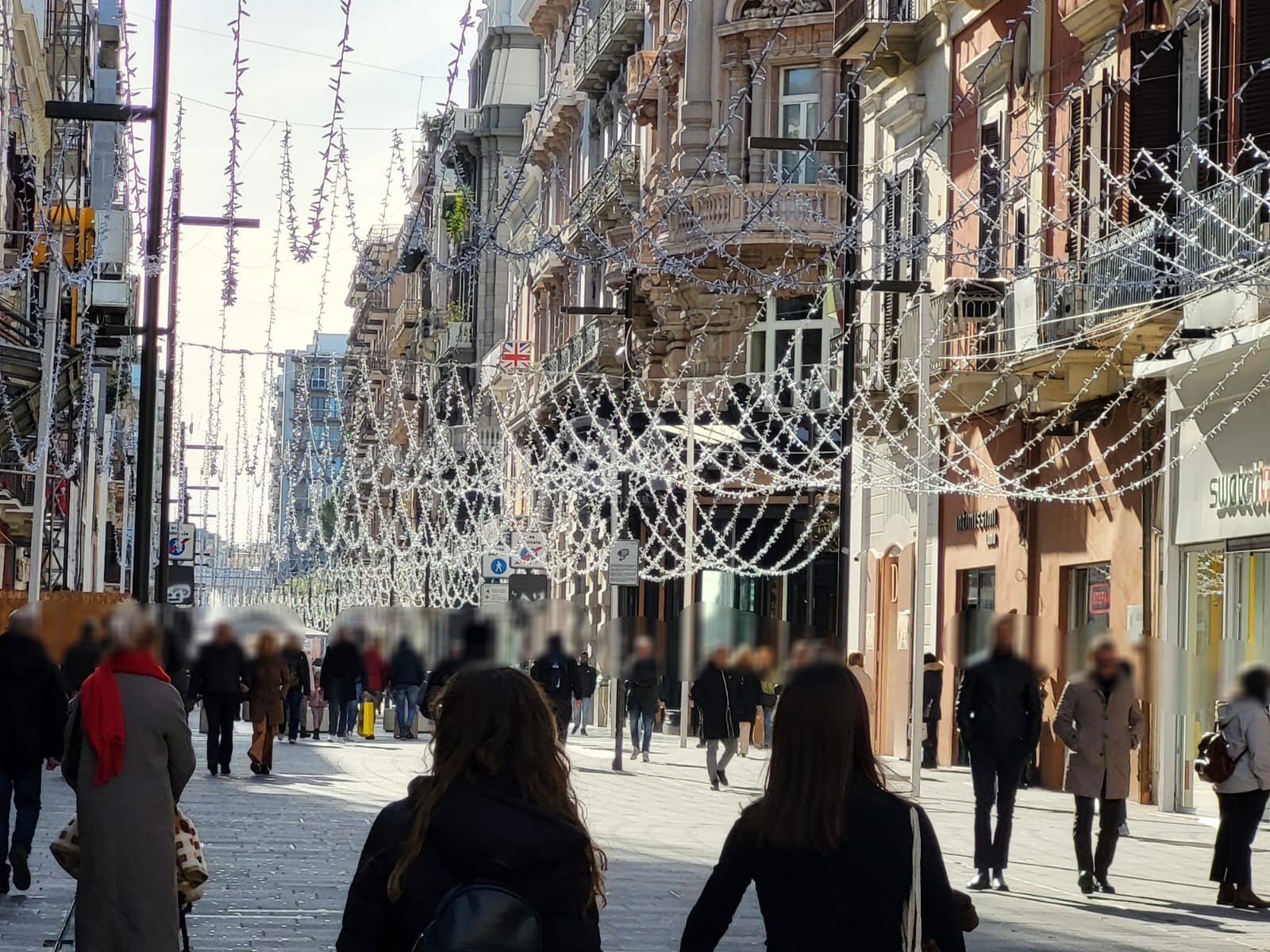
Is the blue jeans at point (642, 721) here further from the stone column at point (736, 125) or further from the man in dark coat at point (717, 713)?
the stone column at point (736, 125)

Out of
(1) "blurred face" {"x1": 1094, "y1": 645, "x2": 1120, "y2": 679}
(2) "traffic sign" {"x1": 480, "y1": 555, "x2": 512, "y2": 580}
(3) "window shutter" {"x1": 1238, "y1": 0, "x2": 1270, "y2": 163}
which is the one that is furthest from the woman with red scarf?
(2) "traffic sign" {"x1": 480, "y1": 555, "x2": 512, "y2": 580}

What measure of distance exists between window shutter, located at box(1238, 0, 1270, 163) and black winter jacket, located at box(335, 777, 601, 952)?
16.5 metres

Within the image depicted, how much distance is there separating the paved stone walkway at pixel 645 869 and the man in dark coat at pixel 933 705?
4.07m

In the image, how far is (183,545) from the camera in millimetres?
50688

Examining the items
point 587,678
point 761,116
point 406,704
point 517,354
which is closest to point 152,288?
point 406,704

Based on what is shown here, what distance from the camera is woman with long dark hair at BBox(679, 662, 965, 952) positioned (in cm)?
528

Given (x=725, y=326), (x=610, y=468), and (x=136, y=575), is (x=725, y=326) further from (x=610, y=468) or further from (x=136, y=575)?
(x=136, y=575)

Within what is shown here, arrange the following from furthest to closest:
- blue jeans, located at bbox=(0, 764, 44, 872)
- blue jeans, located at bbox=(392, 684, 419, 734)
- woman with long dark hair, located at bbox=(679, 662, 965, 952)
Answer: blue jeans, located at bbox=(392, 684, 419, 734), blue jeans, located at bbox=(0, 764, 44, 872), woman with long dark hair, located at bbox=(679, 662, 965, 952)

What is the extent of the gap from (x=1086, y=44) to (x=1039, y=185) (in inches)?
84.9

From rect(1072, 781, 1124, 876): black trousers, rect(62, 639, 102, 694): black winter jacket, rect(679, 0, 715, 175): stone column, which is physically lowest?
rect(1072, 781, 1124, 876): black trousers

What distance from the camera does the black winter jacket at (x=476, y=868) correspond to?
200 inches

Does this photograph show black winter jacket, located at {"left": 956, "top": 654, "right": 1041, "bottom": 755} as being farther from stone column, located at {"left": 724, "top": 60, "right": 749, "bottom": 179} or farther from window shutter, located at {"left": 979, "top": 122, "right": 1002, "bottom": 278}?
stone column, located at {"left": 724, "top": 60, "right": 749, "bottom": 179}

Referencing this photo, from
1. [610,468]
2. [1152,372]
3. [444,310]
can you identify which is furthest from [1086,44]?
[444,310]

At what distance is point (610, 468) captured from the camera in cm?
4344
